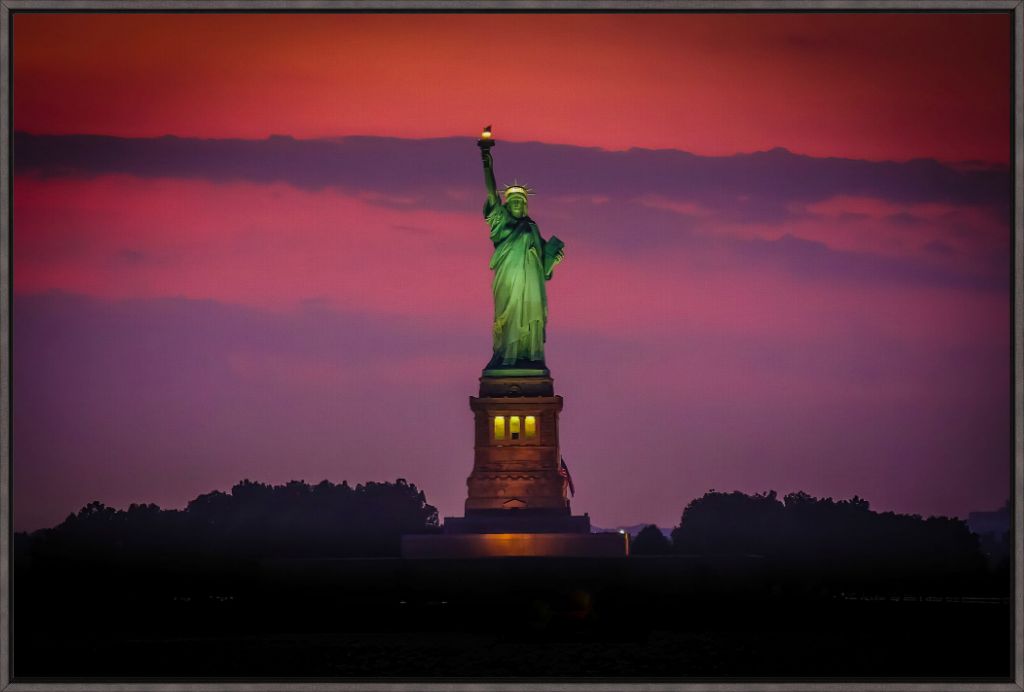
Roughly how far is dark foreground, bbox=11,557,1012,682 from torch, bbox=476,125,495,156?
33.4 feet

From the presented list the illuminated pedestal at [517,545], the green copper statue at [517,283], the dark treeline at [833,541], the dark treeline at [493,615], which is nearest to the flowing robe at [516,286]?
the green copper statue at [517,283]

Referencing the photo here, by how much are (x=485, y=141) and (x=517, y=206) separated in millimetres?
2322

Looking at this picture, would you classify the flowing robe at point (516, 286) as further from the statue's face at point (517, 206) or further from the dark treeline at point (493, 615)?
the dark treeline at point (493, 615)

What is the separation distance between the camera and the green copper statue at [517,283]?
60594 mm

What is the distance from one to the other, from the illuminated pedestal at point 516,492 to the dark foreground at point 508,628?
2.86 ft

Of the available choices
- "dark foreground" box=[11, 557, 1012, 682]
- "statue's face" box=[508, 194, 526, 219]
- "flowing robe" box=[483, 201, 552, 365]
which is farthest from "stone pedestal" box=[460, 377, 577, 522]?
"statue's face" box=[508, 194, 526, 219]

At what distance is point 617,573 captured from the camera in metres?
57.2

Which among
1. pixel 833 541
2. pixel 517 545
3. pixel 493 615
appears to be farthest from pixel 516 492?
pixel 833 541

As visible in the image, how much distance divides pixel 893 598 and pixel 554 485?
1427cm

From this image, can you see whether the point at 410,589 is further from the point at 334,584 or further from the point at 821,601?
the point at 821,601

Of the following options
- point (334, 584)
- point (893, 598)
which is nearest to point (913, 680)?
point (334, 584)

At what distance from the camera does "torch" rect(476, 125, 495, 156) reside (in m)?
59.1

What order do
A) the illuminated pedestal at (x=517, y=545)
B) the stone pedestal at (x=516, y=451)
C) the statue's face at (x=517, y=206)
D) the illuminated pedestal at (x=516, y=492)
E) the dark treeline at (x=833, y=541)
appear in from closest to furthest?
the illuminated pedestal at (x=517, y=545), the illuminated pedestal at (x=516, y=492), the stone pedestal at (x=516, y=451), the statue's face at (x=517, y=206), the dark treeline at (x=833, y=541)

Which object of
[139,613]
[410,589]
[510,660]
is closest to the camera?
[510,660]
